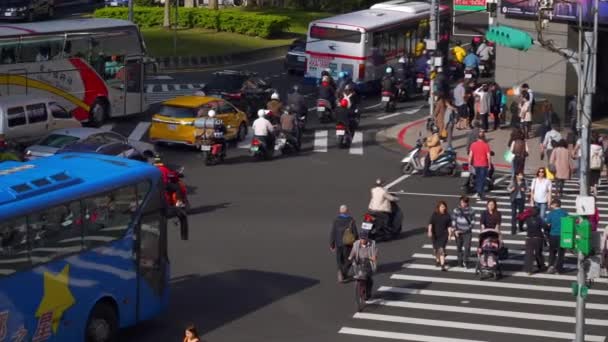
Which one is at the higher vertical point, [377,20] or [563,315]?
[377,20]

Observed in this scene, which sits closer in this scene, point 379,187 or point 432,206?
point 379,187

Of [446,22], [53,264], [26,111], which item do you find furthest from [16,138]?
[446,22]

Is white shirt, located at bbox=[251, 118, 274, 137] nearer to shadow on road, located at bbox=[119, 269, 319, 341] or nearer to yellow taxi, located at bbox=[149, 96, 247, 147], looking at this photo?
yellow taxi, located at bbox=[149, 96, 247, 147]

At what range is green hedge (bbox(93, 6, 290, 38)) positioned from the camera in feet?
209

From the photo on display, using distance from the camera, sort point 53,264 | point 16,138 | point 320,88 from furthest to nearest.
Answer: point 320,88
point 16,138
point 53,264

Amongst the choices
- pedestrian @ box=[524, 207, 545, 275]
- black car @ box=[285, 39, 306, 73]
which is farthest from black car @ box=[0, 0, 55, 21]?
pedestrian @ box=[524, 207, 545, 275]

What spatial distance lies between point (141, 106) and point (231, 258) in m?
19.2

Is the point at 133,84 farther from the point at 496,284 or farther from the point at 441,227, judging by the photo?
the point at 496,284

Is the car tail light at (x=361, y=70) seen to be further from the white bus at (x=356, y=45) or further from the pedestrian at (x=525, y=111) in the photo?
the pedestrian at (x=525, y=111)

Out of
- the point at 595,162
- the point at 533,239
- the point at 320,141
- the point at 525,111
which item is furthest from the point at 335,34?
the point at 533,239

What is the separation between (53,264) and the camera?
1888 cm

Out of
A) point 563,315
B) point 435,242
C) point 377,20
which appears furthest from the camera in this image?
point 377,20

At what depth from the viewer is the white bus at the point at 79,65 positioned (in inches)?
1560

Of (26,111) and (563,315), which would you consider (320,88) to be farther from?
(563,315)
